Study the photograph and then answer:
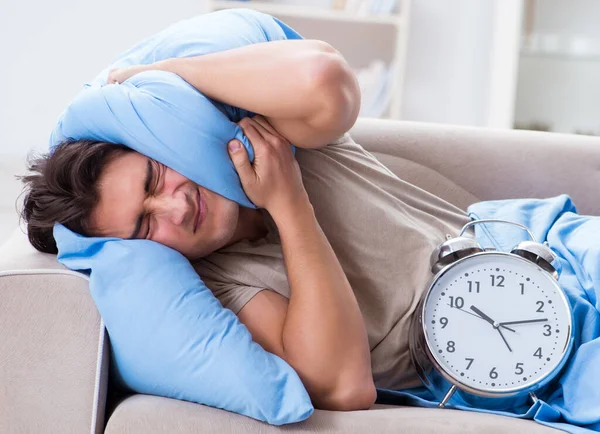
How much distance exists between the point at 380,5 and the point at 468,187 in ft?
5.28

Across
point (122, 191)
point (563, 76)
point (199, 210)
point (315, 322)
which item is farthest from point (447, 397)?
point (563, 76)

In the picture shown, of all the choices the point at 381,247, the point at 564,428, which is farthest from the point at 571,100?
the point at 564,428

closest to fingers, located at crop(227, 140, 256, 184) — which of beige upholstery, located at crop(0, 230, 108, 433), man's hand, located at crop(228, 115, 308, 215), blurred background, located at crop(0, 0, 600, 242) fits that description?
man's hand, located at crop(228, 115, 308, 215)

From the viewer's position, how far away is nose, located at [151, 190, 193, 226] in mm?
1254

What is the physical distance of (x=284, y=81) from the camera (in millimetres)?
1241

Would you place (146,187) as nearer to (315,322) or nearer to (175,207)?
(175,207)

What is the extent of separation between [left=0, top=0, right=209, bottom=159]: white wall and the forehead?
7.27ft

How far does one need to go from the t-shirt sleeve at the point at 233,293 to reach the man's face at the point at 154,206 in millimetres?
100

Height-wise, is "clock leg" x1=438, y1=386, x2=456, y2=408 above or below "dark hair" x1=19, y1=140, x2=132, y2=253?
below

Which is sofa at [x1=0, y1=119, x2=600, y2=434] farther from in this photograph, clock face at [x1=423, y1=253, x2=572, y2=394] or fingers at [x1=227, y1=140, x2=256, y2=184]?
fingers at [x1=227, y1=140, x2=256, y2=184]

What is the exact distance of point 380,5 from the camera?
3.22 m

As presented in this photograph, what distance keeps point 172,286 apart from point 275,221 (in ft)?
0.73

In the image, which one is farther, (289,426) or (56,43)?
(56,43)

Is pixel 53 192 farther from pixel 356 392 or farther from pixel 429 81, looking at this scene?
pixel 429 81
